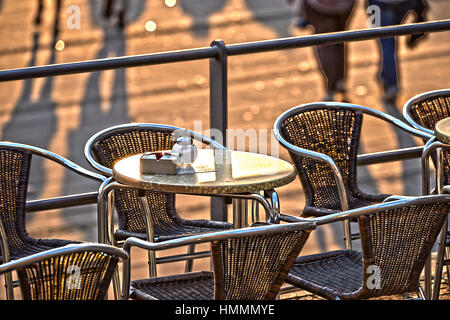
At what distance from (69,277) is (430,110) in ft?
8.04

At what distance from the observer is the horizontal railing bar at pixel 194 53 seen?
4.37m

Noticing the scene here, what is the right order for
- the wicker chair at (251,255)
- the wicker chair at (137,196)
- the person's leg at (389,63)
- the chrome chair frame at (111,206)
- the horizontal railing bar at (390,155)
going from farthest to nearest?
the person's leg at (389,63)
the horizontal railing bar at (390,155)
the wicker chair at (137,196)
the chrome chair frame at (111,206)
the wicker chair at (251,255)

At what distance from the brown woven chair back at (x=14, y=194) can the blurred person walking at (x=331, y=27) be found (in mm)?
4435

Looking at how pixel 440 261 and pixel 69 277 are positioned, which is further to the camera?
pixel 440 261

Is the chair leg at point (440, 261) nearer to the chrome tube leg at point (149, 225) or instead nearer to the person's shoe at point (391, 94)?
Result: the chrome tube leg at point (149, 225)

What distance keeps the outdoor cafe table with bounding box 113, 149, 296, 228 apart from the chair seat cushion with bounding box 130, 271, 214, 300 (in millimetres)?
306

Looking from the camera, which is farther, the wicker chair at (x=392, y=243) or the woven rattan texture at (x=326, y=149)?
the woven rattan texture at (x=326, y=149)

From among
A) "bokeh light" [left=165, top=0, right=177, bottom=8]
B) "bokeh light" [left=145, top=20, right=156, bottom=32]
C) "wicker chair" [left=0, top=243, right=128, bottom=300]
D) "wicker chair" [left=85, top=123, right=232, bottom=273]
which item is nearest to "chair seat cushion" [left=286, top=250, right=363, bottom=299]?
"wicker chair" [left=85, top=123, right=232, bottom=273]

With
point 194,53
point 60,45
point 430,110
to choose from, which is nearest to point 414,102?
point 430,110

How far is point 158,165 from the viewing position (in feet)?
12.1

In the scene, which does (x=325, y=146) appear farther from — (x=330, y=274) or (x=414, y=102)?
(x=330, y=274)

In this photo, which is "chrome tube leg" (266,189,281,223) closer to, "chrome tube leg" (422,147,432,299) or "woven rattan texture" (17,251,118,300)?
"chrome tube leg" (422,147,432,299)

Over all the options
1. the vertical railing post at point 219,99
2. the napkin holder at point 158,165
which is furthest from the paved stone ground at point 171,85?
the napkin holder at point 158,165

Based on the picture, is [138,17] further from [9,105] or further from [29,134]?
[29,134]
